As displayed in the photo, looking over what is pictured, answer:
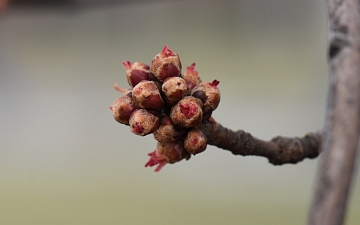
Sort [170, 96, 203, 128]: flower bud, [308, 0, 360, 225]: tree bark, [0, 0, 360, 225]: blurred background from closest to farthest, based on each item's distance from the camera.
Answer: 1. [308, 0, 360, 225]: tree bark
2. [170, 96, 203, 128]: flower bud
3. [0, 0, 360, 225]: blurred background

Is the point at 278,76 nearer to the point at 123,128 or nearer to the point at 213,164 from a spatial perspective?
the point at 213,164

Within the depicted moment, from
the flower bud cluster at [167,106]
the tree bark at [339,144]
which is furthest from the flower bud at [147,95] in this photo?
the tree bark at [339,144]

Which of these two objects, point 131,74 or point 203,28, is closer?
point 131,74

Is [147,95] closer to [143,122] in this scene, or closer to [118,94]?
[143,122]

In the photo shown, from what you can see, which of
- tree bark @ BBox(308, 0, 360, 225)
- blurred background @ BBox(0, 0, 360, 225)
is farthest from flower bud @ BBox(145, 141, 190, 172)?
blurred background @ BBox(0, 0, 360, 225)

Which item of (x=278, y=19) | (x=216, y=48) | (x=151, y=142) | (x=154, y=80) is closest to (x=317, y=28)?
(x=278, y=19)

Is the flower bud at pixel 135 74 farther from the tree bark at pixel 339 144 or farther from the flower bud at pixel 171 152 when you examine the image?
the tree bark at pixel 339 144

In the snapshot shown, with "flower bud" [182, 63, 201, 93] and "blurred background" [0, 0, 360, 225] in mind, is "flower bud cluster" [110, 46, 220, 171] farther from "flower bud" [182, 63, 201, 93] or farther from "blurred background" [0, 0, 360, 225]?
"blurred background" [0, 0, 360, 225]
